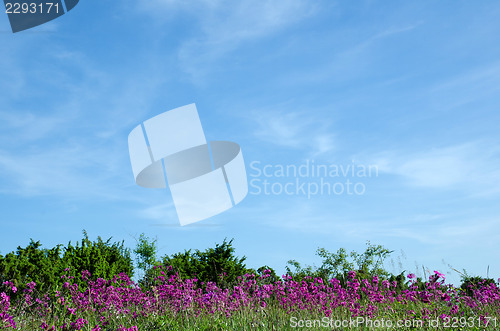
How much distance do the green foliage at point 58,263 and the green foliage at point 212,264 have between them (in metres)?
1.95

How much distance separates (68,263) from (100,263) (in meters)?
0.94

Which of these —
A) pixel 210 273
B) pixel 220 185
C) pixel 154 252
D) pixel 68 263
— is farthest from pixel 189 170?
pixel 154 252

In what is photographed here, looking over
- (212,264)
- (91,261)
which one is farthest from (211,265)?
(91,261)

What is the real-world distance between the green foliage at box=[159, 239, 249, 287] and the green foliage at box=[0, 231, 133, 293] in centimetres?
195

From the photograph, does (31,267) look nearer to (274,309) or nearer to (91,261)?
(91,261)

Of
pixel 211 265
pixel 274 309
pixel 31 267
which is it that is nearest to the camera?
pixel 274 309

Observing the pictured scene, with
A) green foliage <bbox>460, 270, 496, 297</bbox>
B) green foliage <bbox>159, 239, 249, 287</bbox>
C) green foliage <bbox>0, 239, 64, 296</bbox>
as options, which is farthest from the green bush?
green foliage <bbox>460, 270, 496, 297</bbox>

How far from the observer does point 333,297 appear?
8898 mm

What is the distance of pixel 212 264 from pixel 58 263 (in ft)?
17.4

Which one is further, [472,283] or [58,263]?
[58,263]

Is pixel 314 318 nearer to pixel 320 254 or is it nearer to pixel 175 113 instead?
pixel 175 113

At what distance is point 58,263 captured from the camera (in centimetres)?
1326

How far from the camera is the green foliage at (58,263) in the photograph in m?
12.0

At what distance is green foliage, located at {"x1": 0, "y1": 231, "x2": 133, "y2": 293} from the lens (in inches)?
473
